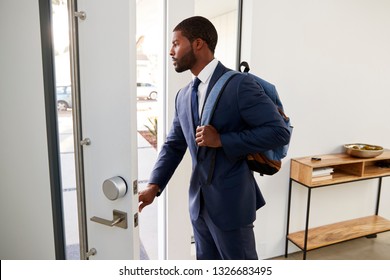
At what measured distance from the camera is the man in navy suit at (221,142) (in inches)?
42.8

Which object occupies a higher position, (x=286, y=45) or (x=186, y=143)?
(x=286, y=45)

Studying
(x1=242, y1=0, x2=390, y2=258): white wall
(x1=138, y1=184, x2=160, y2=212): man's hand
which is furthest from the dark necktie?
(x1=242, y1=0, x2=390, y2=258): white wall

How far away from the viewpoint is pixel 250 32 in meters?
1.85

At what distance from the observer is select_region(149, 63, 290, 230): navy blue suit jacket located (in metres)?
1.08

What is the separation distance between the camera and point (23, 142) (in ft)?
3.26

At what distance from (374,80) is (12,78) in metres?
2.42

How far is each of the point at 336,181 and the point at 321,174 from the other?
0.11 metres

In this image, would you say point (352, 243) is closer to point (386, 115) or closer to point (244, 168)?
point (386, 115)

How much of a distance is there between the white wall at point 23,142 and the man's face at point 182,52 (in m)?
0.47

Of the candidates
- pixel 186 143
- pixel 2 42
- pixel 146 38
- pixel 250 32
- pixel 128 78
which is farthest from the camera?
pixel 146 38

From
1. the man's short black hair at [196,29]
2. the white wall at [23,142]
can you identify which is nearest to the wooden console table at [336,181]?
the man's short black hair at [196,29]

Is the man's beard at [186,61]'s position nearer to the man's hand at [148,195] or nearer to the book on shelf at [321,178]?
the man's hand at [148,195]

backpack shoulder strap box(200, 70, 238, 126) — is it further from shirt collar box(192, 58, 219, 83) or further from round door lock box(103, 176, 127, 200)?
round door lock box(103, 176, 127, 200)
